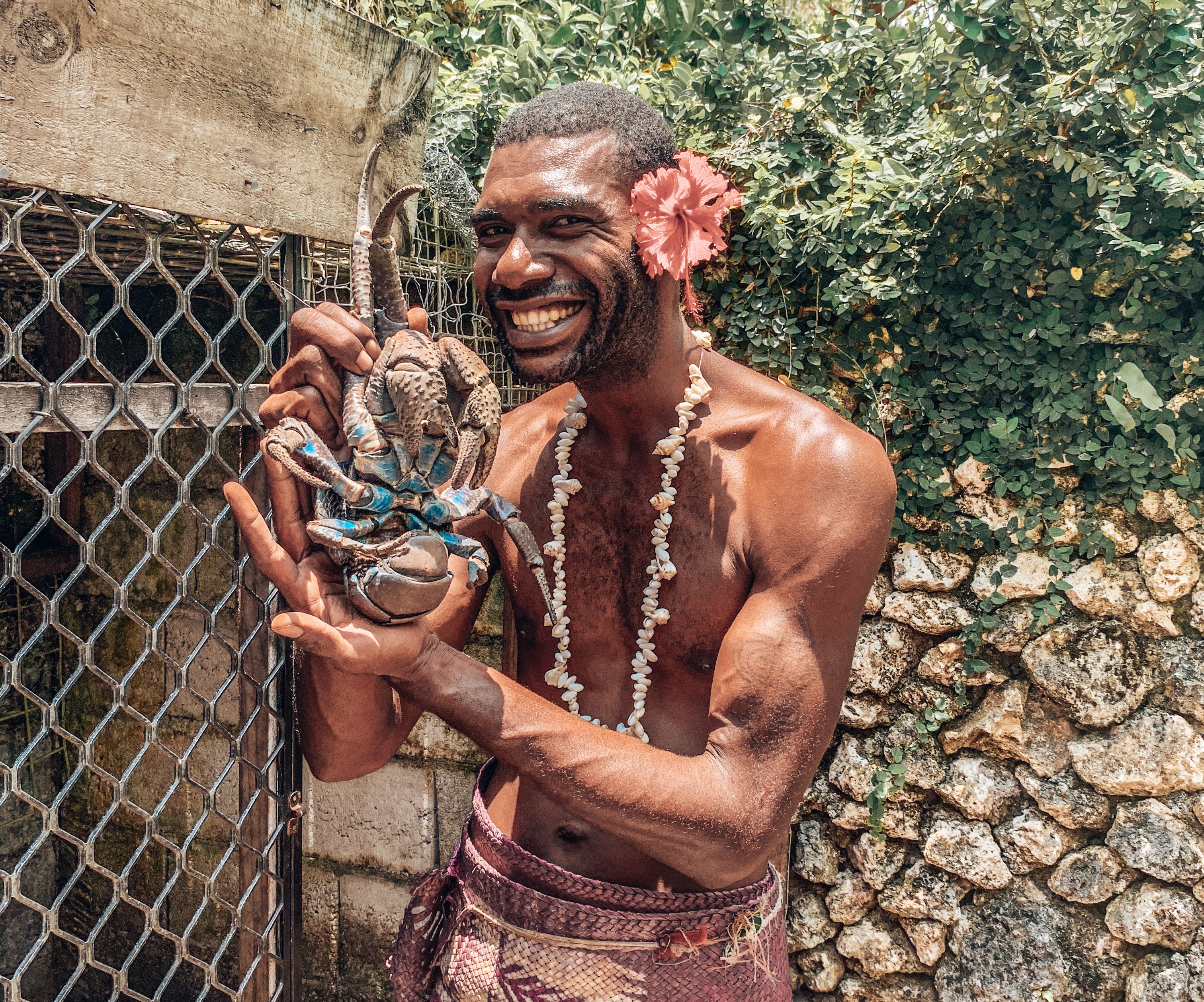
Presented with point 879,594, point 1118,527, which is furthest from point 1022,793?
point 1118,527

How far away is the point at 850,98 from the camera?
9.46 feet

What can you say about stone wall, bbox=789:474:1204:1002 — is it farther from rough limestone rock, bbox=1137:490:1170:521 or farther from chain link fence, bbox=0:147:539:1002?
chain link fence, bbox=0:147:539:1002

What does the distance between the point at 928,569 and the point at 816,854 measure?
0.99 metres

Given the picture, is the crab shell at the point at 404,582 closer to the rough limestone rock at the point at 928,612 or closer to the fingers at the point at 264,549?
the fingers at the point at 264,549

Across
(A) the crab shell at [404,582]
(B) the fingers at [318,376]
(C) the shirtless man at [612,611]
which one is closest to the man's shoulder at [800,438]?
(C) the shirtless man at [612,611]

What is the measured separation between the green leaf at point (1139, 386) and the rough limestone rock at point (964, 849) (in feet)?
4.31

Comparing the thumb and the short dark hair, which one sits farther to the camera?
the short dark hair

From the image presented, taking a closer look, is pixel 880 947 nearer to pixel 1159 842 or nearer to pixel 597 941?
pixel 1159 842

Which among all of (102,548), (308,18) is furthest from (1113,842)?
(102,548)

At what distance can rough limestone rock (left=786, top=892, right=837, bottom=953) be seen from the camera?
2.89 meters

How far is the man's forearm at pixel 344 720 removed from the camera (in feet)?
5.81

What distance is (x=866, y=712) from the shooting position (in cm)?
282

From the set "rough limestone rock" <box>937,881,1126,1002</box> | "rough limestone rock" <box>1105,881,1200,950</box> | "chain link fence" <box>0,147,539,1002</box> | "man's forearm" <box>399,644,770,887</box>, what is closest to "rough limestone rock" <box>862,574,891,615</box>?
"rough limestone rock" <box>937,881,1126,1002</box>

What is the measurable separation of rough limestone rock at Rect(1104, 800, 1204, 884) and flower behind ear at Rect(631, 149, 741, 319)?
2.04 meters
